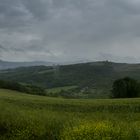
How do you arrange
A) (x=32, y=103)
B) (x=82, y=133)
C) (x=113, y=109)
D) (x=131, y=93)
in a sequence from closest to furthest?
(x=82, y=133) → (x=113, y=109) → (x=32, y=103) → (x=131, y=93)

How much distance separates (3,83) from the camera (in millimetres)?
96562

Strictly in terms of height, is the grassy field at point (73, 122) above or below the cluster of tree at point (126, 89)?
above

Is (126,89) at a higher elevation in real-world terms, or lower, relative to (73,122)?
lower

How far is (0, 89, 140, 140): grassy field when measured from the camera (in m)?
20.7

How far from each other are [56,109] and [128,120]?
810 cm

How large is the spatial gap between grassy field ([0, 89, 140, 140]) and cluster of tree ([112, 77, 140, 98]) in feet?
137

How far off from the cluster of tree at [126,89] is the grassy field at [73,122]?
4188 cm

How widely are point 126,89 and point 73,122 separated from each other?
183ft

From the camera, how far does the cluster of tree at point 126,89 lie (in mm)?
77875

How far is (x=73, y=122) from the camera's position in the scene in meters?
24.7

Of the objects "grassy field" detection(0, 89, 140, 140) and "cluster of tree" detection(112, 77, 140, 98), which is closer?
"grassy field" detection(0, 89, 140, 140)

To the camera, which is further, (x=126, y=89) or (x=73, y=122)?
(x=126, y=89)

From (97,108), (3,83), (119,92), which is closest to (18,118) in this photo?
(97,108)

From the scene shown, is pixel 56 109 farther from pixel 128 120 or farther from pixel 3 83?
pixel 3 83
